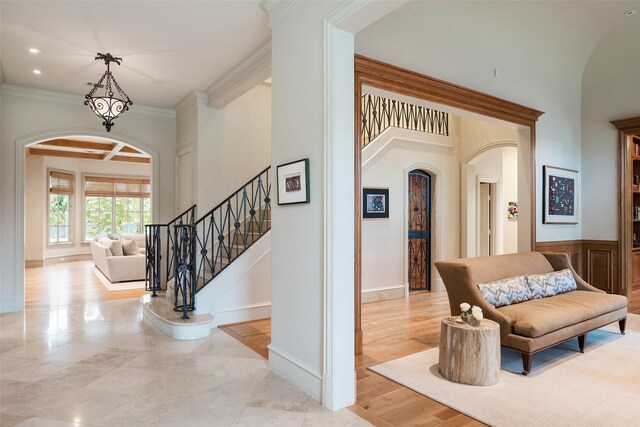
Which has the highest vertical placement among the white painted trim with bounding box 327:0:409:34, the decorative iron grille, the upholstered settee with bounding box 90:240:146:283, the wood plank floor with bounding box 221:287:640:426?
the decorative iron grille

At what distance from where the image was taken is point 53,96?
580 centimetres

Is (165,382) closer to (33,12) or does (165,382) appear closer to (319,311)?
(319,311)

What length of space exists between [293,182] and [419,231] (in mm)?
4454

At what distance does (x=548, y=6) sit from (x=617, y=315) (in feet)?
12.3

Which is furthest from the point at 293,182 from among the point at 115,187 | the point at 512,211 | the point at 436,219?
the point at 115,187

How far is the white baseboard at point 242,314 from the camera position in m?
4.71

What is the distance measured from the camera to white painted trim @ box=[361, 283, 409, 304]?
19.7 feet

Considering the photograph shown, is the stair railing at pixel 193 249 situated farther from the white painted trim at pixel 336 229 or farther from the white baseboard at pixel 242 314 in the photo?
the white painted trim at pixel 336 229

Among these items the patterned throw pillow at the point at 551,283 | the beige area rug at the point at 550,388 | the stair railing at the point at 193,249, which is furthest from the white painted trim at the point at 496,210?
the stair railing at the point at 193,249

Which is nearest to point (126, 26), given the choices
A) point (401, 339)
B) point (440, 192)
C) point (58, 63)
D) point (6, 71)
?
point (58, 63)

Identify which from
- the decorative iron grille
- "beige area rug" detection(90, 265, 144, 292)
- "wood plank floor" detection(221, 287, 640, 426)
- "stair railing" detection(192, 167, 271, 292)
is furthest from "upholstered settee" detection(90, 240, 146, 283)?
the decorative iron grille

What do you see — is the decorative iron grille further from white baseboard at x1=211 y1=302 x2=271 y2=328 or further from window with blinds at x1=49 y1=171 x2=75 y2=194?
window with blinds at x1=49 y1=171 x2=75 y2=194

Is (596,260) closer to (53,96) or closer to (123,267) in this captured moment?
(123,267)

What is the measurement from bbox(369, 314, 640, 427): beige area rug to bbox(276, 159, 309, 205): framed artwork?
165cm
